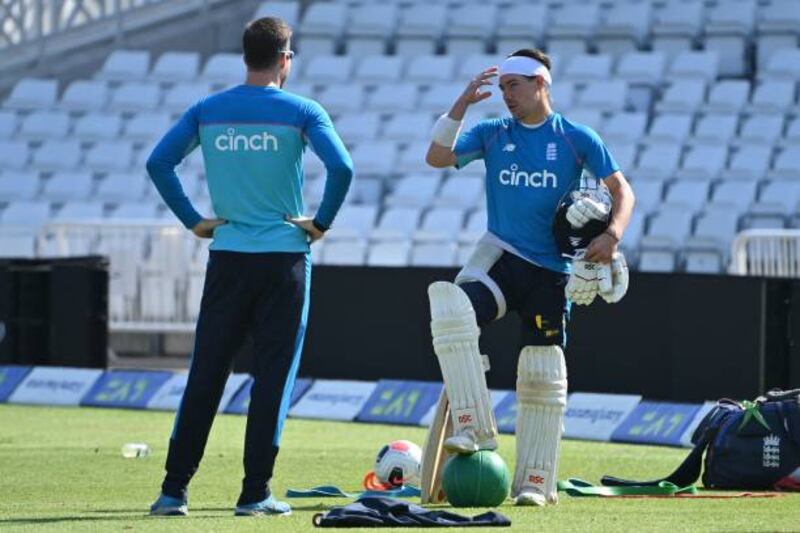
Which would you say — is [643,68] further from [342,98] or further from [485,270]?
[485,270]

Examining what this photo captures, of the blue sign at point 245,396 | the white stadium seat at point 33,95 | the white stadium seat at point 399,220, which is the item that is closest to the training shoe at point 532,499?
the blue sign at point 245,396

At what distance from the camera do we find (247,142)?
28.1 feet

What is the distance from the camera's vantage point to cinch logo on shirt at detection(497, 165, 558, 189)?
9.01 metres

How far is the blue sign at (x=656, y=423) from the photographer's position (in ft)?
44.9

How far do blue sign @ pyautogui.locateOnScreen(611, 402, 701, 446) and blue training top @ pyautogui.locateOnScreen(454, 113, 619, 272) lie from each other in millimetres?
4874

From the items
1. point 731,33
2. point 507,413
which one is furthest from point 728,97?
point 507,413

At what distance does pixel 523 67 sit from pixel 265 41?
1.29 m

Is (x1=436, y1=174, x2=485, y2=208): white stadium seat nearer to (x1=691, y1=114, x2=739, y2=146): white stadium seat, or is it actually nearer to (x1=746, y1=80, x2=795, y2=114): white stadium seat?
(x1=691, y1=114, x2=739, y2=146): white stadium seat

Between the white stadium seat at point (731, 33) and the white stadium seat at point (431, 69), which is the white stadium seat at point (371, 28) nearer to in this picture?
the white stadium seat at point (431, 69)

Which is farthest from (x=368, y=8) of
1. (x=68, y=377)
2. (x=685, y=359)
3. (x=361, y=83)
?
(x=685, y=359)

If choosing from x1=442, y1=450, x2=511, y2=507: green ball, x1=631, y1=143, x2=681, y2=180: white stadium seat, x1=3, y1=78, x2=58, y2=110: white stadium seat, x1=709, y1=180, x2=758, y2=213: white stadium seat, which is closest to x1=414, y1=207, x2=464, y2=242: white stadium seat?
x1=631, y1=143, x2=681, y2=180: white stadium seat

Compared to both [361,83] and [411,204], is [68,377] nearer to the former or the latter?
[411,204]

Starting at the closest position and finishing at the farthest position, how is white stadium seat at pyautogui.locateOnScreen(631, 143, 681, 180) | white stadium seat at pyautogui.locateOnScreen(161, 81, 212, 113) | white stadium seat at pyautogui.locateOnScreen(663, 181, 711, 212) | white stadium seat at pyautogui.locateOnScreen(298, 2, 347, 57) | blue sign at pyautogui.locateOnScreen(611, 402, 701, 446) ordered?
blue sign at pyautogui.locateOnScreen(611, 402, 701, 446) < white stadium seat at pyautogui.locateOnScreen(663, 181, 711, 212) < white stadium seat at pyautogui.locateOnScreen(631, 143, 681, 180) < white stadium seat at pyautogui.locateOnScreen(161, 81, 212, 113) < white stadium seat at pyautogui.locateOnScreen(298, 2, 347, 57)

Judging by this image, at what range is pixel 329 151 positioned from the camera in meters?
8.47
